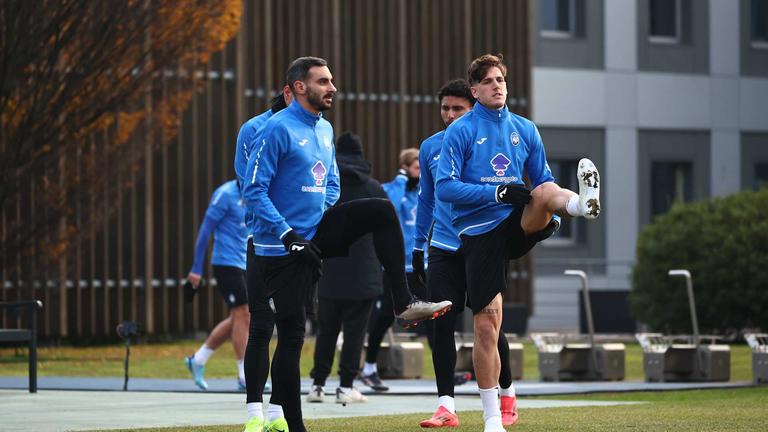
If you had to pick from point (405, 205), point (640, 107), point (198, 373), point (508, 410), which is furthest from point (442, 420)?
point (640, 107)

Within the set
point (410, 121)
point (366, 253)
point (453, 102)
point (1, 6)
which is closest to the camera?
point (453, 102)

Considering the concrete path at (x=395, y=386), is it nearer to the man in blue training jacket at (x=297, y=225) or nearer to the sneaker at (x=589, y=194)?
the man in blue training jacket at (x=297, y=225)

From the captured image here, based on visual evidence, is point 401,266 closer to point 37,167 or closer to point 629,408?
point 629,408

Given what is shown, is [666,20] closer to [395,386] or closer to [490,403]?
[395,386]

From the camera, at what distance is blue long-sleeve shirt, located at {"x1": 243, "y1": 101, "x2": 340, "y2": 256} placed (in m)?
9.05

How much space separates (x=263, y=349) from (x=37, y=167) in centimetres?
1319

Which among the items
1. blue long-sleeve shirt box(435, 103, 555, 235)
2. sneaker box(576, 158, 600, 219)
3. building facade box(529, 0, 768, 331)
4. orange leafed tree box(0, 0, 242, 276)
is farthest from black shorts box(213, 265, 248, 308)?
building facade box(529, 0, 768, 331)

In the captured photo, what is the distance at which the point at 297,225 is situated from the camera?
9.19 meters

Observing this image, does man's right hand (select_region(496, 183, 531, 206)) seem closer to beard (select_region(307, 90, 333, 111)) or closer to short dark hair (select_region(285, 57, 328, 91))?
beard (select_region(307, 90, 333, 111))

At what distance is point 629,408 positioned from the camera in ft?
39.7

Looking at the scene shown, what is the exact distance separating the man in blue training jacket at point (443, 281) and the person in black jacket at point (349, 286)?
2309 mm

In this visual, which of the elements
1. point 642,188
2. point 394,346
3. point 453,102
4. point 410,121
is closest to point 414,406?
point 453,102

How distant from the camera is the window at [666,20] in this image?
37406 mm

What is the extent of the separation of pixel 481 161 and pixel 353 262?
14.0 ft
